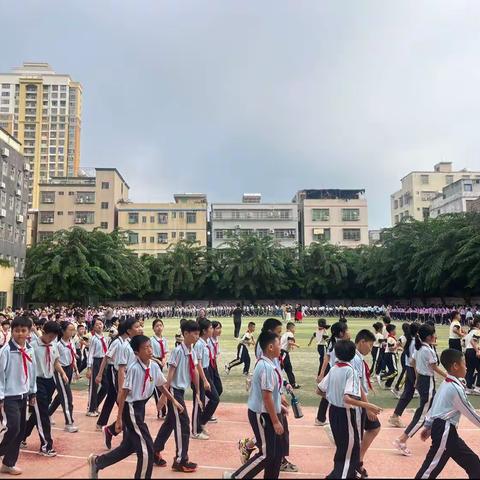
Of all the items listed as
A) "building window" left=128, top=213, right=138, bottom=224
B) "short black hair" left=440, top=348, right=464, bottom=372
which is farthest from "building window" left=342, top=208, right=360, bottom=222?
"short black hair" left=440, top=348, right=464, bottom=372

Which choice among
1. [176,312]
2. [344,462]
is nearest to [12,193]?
[176,312]

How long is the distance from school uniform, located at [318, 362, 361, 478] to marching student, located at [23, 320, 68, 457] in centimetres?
339

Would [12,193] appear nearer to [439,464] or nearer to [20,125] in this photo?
[439,464]

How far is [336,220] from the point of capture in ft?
212

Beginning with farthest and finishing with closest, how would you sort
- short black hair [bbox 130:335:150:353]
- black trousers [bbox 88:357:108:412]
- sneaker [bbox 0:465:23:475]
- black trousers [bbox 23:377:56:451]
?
black trousers [bbox 88:357:108:412]
black trousers [bbox 23:377:56:451]
sneaker [bbox 0:465:23:475]
short black hair [bbox 130:335:150:353]

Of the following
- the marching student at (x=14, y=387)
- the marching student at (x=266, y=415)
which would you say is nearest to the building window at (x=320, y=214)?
the marching student at (x=14, y=387)

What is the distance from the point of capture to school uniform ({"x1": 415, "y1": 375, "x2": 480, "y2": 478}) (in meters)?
4.35

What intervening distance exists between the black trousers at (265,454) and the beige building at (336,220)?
6059cm

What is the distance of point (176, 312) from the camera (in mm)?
45469

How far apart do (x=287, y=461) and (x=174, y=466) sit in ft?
3.97

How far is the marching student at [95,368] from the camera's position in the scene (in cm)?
825

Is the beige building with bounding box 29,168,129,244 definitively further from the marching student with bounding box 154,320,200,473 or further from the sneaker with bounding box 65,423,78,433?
the marching student with bounding box 154,320,200,473

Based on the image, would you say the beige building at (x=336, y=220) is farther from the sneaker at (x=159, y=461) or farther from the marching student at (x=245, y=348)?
the sneaker at (x=159, y=461)

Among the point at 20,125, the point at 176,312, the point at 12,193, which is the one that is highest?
the point at 20,125
